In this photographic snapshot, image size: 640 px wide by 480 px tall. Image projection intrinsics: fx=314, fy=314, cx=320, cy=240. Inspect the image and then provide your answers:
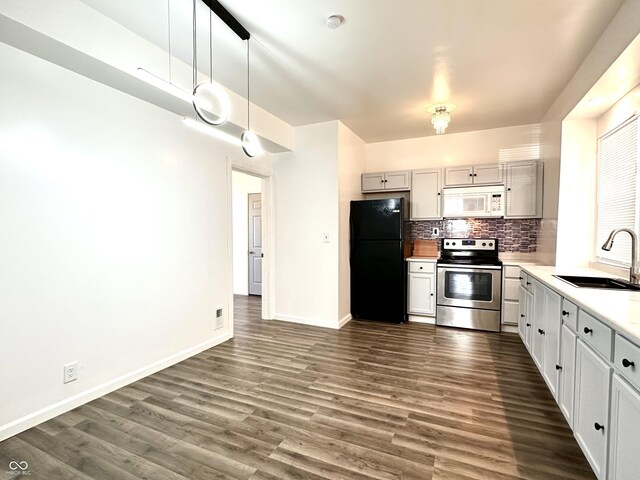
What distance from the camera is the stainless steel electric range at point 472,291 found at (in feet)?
12.9

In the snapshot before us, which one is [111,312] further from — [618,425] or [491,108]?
[491,108]

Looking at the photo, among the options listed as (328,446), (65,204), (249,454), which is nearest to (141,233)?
(65,204)

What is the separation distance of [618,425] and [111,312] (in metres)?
3.18

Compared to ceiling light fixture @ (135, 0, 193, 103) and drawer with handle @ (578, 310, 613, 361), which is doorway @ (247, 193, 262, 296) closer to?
ceiling light fixture @ (135, 0, 193, 103)

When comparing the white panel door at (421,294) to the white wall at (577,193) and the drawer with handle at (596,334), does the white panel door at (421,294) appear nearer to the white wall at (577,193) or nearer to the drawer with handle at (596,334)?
the white wall at (577,193)

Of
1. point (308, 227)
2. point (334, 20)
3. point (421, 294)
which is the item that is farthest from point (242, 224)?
point (334, 20)

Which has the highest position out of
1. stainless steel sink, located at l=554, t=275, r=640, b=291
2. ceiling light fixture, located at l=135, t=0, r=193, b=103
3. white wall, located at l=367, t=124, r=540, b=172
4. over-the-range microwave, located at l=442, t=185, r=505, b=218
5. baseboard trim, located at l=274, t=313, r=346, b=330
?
white wall, located at l=367, t=124, r=540, b=172

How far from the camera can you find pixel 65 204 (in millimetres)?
2230

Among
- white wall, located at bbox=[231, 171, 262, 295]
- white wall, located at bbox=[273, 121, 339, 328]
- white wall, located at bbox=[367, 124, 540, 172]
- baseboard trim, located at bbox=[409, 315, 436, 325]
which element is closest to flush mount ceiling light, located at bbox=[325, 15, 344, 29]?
white wall, located at bbox=[273, 121, 339, 328]

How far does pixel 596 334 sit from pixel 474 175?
310 cm

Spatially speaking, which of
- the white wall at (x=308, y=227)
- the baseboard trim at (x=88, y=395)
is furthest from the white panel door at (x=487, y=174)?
the baseboard trim at (x=88, y=395)

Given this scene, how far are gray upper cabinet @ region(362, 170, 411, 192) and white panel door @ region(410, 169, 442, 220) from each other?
101mm

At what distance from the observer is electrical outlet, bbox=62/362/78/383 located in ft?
7.40

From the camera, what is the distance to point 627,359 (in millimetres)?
1240
